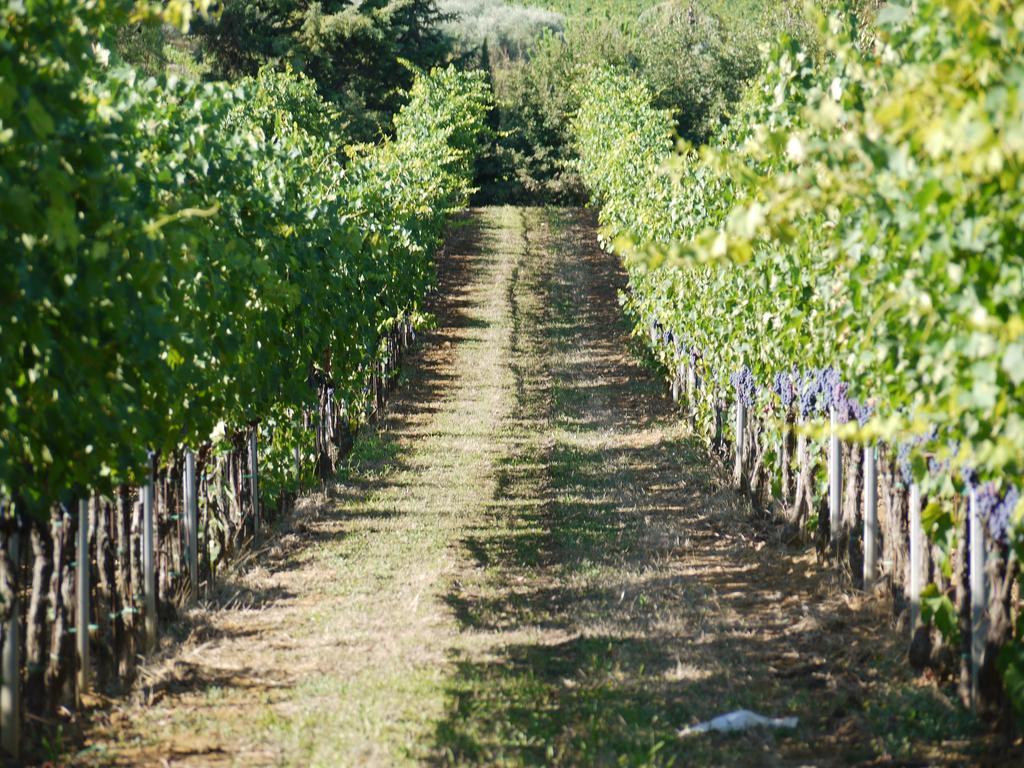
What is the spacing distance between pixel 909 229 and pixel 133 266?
295 cm

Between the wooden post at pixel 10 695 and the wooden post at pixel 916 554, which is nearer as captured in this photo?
the wooden post at pixel 10 695

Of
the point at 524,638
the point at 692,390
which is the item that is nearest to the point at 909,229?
the point at 524,638

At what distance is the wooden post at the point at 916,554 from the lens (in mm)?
6215

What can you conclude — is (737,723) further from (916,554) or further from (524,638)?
(524,638)

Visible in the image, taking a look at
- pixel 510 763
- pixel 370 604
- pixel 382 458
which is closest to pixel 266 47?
pixel 382 458

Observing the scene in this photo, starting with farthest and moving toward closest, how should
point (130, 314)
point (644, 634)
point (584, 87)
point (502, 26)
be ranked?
point (502, 26) < point (584, 87) < point (644, 634) < point (130, 314)

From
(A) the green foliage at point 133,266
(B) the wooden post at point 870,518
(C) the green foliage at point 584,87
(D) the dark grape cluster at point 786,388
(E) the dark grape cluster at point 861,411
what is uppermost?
(C) the green foliage at point 584,87

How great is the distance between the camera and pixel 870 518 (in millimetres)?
7367

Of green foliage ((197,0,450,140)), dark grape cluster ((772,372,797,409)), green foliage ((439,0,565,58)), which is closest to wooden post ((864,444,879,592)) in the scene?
dark grape cluster ((772,372,797,409))

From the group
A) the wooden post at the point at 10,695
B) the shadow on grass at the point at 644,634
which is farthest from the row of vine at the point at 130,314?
the shadow on grass at the point at 644,634

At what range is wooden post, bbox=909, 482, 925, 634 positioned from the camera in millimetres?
6215

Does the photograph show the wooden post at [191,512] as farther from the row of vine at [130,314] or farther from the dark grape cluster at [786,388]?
the dark grape cluster at [786,388]

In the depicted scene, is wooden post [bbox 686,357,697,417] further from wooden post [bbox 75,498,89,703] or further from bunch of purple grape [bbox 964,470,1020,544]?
wooden post [bbox 75,498,89,703]

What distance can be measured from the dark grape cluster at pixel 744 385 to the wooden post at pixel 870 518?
3.11 metres
